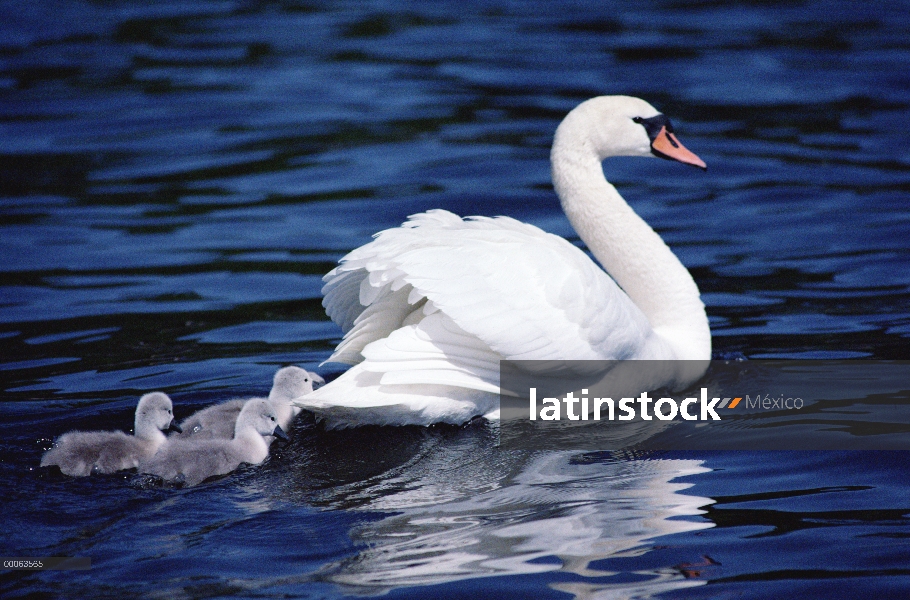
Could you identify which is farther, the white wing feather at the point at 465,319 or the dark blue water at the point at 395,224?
the white wing feather at the point at 465,319

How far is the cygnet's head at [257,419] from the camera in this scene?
602 cm

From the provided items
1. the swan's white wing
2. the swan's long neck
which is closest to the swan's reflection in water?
the swan's white wing

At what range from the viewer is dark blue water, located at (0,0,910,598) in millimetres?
4945

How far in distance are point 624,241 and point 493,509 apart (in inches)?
98.3

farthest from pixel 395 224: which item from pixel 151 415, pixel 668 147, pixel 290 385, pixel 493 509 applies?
pixel 493 509

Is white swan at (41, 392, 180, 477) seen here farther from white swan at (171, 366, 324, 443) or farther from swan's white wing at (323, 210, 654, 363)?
swan's white wing at (323, 210, 654, 363)

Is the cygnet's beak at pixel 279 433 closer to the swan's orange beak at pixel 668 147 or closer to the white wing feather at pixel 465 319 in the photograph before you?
the white wing feather at pixel 465 319

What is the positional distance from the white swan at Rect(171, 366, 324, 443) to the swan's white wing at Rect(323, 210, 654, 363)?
0.53 metres

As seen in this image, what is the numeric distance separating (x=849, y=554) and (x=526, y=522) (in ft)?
4.17

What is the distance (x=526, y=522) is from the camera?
17.0 ft

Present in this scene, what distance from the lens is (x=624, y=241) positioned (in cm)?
735

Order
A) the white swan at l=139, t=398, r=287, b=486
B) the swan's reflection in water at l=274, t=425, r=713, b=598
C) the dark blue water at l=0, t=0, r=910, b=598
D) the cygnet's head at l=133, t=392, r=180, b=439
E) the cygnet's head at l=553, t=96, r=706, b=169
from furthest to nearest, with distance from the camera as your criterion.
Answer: the cygnet's head at l=553, t=96, r=706, b=169 < the cygnet's head at l=133, t=392, r=180, b=439 < the white swan at l=139, t=398, r=287, b=486 < the dark blue water at l=0, t=0, r=910, b=598 < the swan's reflection in water at l=274, t=425, r=713, b=598

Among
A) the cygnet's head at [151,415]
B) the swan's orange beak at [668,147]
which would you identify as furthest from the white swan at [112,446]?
the swan's orange beak at [668,147]

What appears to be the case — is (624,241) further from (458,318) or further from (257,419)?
(257,419)
